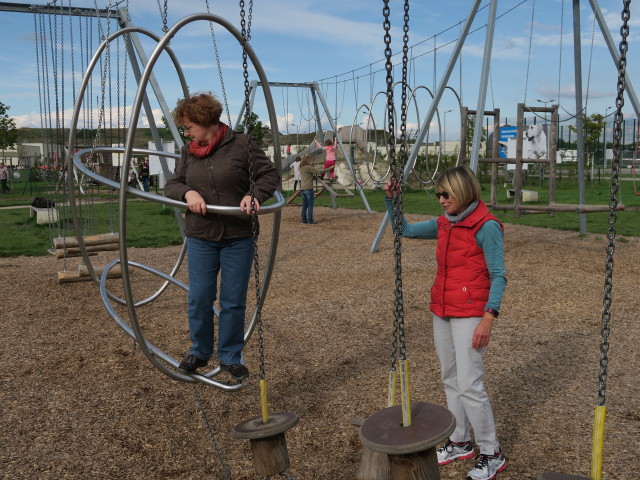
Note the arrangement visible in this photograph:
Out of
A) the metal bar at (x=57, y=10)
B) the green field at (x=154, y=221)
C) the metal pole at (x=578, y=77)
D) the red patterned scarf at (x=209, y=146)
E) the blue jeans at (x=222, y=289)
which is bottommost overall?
the green field at (x=154, y=221)

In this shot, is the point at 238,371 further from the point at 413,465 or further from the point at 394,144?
the point at 394,144

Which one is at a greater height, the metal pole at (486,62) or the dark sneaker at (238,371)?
the metal pole at (486,62)

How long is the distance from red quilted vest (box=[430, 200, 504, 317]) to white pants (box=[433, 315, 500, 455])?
62 millimetres

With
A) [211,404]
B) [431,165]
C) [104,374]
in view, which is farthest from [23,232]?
[431,165]

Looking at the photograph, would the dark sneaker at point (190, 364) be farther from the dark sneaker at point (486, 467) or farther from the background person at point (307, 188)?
the background person at point (307, 188)

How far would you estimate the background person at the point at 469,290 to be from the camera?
2986 mm

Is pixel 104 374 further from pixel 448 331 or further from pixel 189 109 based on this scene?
pixel 448 331

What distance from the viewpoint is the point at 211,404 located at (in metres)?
4.23

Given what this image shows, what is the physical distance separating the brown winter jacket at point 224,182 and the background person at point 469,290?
789 mm

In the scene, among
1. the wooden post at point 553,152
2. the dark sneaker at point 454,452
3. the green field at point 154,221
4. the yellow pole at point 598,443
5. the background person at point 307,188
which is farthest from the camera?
the background person at point 307,188

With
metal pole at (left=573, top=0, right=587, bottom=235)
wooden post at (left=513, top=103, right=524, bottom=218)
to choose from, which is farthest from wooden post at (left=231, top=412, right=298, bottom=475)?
metal pole at (left=573, top=0, right=587, bottom=235)

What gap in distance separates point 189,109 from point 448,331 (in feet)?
5.71

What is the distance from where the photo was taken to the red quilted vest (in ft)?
9.95

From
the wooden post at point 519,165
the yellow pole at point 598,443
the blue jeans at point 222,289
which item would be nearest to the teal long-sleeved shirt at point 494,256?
the yellow pole at point 598,443
